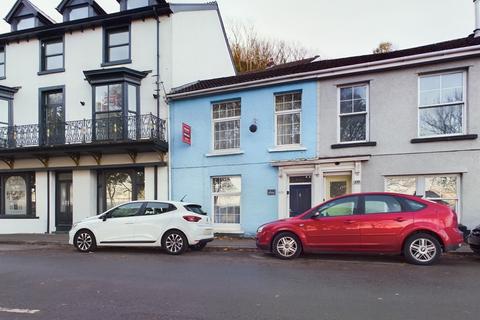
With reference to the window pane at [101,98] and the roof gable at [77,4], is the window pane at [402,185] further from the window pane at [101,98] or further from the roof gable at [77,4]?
the roof gable at [77,4]

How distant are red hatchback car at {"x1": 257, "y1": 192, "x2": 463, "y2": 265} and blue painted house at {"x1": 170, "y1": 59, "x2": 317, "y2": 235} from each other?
389 centimetres

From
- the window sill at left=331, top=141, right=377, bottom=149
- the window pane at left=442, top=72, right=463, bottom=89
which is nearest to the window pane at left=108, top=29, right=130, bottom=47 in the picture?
the window sill at left=331, top=141, right=377, bottom=149

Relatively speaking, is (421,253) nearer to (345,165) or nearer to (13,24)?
(345,165)

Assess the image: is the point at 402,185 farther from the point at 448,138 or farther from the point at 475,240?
the point at 475,240

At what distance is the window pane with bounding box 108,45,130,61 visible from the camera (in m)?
17.4

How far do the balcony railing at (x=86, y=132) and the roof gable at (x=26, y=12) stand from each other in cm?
530

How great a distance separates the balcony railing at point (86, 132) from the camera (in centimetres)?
1587

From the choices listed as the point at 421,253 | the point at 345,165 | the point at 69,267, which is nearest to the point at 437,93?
the point at 345,165

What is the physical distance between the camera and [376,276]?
25.5 ft

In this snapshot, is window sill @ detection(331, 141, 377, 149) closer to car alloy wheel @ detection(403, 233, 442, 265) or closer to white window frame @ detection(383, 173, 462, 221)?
white window frame @ detection(383, 173, 462, 221)

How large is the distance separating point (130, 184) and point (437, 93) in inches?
464

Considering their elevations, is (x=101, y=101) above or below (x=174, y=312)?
above

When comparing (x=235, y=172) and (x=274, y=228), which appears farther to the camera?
(x=235, y=172)

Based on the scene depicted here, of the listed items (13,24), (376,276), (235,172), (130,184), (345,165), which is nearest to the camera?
(376,276)
